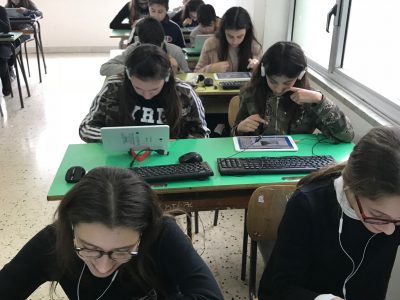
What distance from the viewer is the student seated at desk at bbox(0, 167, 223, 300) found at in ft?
2.98

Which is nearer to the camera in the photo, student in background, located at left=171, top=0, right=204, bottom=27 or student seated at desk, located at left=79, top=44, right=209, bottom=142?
student seated at desk, located at left=79, top=44, right=209, bottom=142

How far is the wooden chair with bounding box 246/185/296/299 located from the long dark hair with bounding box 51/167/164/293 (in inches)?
20.4

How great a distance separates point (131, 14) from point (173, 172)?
3866 millimetres

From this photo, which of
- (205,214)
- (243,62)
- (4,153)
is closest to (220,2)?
(243,62)

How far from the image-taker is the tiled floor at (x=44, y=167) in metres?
2.19

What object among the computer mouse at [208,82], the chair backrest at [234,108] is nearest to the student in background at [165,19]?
the computer mouse at [208,82]

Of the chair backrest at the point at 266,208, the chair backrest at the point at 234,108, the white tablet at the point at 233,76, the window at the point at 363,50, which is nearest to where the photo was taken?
the chair backrest at the point at 266,208

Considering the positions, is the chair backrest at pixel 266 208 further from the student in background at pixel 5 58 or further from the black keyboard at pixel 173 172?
the student in background at pixel 5 58

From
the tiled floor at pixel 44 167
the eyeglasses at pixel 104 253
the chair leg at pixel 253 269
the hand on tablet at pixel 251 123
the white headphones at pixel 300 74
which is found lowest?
the tiled floor at pixel 44 167

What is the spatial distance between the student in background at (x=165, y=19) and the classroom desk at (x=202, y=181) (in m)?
2.18

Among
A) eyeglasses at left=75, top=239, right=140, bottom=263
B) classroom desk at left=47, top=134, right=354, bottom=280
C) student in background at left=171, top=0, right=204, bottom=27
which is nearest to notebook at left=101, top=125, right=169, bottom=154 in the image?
classroom desk at left=47, top=134, right=354, bottom=280

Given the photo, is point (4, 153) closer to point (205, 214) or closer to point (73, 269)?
point (205, 214)

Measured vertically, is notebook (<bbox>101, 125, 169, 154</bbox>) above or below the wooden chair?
above

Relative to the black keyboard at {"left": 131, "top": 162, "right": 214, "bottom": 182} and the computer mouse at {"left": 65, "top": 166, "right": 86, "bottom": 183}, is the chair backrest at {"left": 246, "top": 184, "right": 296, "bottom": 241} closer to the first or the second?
the black keyboard at {"left": 131, "top": 162, "right": 214, "bottom": 182}
